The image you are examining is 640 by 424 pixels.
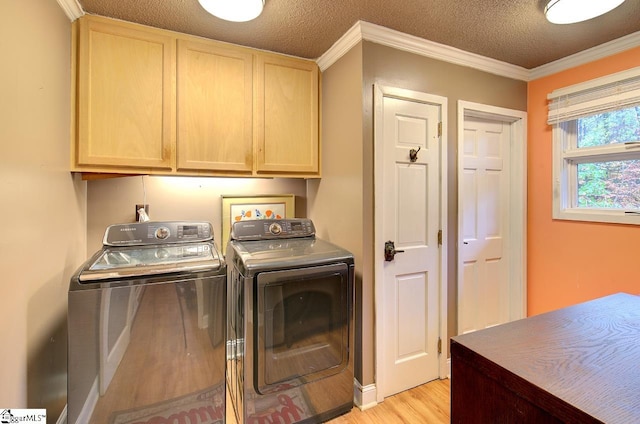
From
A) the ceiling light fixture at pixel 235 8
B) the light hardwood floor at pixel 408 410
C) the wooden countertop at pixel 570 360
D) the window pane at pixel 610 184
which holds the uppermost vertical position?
the ceiling light fixture at pixel 235 8

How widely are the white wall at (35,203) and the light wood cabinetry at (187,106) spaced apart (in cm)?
14

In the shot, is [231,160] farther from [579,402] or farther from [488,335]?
[579,402]

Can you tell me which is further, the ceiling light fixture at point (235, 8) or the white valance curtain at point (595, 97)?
the white valance curtain at point (595, 97)

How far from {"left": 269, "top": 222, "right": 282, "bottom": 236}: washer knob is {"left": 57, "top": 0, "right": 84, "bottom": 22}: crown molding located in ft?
5.36

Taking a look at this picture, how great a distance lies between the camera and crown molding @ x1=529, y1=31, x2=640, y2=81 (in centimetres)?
200

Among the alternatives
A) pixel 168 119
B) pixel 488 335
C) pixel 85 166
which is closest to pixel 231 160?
pixel 168 119

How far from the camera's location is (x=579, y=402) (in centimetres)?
66

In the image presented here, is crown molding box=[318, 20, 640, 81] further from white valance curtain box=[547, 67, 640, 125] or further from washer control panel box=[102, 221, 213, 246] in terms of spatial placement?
washer control panel box=[102, 221, 213, 246]

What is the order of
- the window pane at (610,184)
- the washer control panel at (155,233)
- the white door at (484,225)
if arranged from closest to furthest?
the washer control panel at (155,233) → the window pane at (610,184) → the white door at (484,225)

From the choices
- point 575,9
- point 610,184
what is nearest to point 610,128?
point 610,184

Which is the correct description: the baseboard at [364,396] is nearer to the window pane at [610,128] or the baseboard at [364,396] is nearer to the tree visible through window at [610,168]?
the tree visible through window at [610,168]

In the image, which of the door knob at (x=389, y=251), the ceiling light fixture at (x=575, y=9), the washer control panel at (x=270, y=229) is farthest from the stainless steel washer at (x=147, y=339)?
the ceiling light fixture at (x=575, y=9)

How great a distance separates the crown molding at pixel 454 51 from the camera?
75.0 inches

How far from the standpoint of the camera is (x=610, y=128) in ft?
7.13
